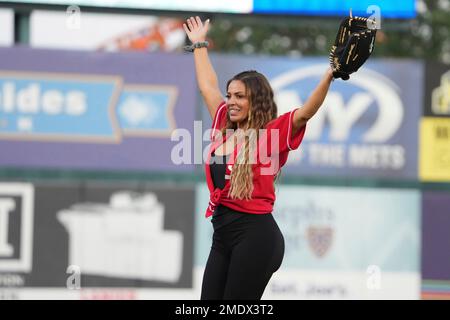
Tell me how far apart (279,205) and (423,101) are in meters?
2.15

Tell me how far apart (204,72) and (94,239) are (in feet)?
17.0

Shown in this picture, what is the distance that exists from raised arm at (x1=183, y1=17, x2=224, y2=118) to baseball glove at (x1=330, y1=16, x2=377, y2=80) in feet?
3.08

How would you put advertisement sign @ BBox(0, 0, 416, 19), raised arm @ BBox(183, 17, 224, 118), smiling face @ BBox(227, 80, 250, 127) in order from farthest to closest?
advertisement sign @ BBox(0, 0, 416, 19)
raised arm @ BBox(183, 17, 224, 118)
smiling face @ BBox(227, 80, 250, 127)

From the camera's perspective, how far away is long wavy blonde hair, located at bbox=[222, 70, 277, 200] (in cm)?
493

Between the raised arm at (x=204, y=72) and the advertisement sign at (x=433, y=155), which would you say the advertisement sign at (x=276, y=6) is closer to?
the advertisement sign at (x=433, y=155)

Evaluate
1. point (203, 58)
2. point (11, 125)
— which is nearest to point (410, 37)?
point (11, 125)

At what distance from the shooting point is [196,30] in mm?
5742

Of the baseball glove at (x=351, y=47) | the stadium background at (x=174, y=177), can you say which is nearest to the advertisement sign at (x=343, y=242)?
the stadium background at (x=174, y=177)

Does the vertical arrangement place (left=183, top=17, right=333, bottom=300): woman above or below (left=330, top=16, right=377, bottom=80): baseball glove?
below

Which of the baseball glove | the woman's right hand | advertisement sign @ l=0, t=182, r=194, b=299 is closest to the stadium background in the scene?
advertisement sign @ l=0, t=182, r=194, b=299

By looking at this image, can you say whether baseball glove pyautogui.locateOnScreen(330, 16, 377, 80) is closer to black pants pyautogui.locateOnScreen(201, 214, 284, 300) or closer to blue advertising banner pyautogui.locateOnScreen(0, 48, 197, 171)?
black pants pyautogui.locateOnScreen(201, 214, 284, 300)

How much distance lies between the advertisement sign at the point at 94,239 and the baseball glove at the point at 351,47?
230 inches

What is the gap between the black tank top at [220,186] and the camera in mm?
5012

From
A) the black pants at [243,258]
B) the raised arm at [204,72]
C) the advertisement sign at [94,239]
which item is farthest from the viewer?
the advertisement sign at [94,239]
